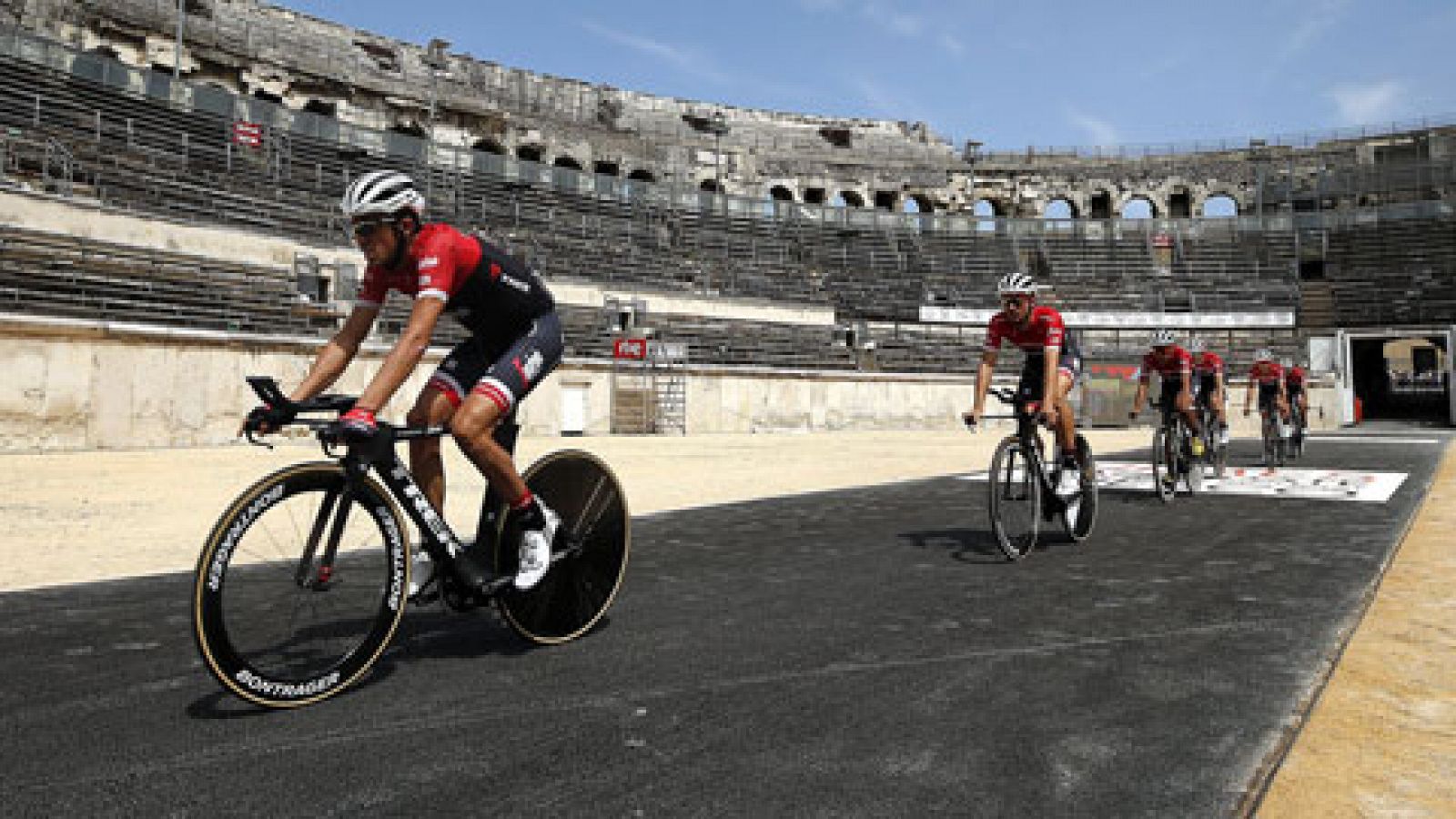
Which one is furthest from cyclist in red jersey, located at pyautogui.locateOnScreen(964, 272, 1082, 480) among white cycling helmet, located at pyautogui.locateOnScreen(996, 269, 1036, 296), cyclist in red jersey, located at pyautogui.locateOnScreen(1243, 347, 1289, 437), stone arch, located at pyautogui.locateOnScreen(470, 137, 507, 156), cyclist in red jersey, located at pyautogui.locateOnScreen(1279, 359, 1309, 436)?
stone arch, located at pyautogui.locateOnScreen(470, 137, 507, 156)

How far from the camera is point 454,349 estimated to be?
10.9ft

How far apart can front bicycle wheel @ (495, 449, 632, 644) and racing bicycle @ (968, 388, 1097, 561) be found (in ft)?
8.37

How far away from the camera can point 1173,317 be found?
121 feet

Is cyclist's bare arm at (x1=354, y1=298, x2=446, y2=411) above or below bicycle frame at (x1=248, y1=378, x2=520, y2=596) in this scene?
above

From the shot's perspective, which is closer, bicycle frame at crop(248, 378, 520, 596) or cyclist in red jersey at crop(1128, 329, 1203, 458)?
bicycle frame at crop(248, 378, 520, 596)

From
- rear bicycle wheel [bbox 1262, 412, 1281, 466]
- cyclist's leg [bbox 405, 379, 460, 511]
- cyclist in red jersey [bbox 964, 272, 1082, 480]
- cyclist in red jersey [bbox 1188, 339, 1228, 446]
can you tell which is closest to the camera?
cyclist's leg [bbox 405, 379, 460, 511]

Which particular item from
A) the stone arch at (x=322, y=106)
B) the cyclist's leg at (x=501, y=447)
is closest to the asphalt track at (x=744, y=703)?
the cyclist's leg at (x=501, y=447)

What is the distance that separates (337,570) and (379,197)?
1409 mm

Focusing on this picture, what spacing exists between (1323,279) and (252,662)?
48519 millimetres

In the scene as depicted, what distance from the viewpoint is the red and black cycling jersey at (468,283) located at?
2975mm

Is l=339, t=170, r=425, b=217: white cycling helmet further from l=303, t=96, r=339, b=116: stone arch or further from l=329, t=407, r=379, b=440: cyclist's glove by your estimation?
l=303, t=96, r=339, b=116: stone arch

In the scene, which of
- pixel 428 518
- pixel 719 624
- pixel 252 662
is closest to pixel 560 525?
pixel 428 518

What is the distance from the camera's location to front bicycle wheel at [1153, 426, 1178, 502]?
7988 millimetres

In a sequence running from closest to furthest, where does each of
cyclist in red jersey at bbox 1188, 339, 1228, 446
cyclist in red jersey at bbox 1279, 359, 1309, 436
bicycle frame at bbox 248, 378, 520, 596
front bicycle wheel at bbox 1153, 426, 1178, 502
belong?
1. bicycle frame at bbox 248, 378, 520, 596
2. front bicycle wheel at bbox 1153, 426, 1178, 502
3. cyclist in red jersey at bbox 1188, 339, 1228, 446
4. cyclist in red jersey at bbox 1279, 359, 1309, 436
